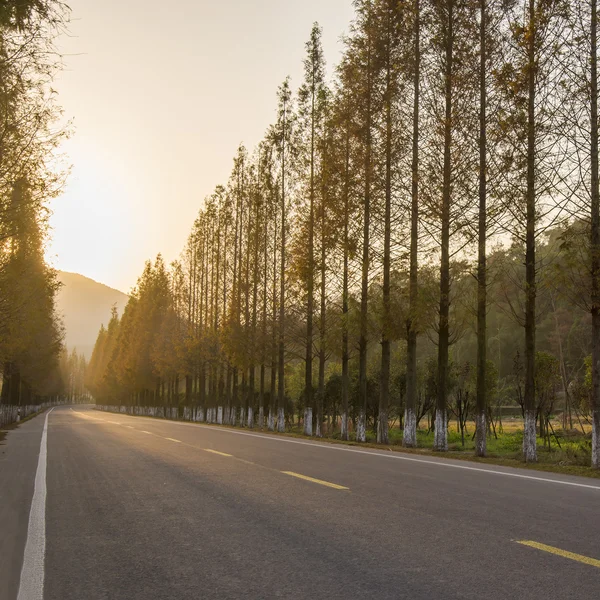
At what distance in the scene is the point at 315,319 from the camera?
117 feet

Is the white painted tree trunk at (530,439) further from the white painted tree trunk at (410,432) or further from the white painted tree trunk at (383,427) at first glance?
the white painted tree trunk at (383,427)

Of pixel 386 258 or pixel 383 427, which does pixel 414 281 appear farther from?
pixel 383 427

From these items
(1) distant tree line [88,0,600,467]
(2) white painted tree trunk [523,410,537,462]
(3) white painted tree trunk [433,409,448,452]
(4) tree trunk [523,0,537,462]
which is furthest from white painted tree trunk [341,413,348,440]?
(2) white painted tree trunk [523,410,537,462]

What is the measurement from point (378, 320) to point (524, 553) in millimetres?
20685

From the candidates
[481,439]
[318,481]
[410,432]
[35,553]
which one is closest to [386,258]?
[410,432]

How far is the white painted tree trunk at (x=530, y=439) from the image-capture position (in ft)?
57.3

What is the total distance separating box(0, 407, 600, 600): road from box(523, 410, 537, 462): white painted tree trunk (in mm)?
5605

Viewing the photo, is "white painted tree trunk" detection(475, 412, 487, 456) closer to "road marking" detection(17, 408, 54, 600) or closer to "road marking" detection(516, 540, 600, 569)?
"road marking" detection(17, 408, 54, 600)

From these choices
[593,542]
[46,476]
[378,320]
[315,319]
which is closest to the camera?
[593,542]

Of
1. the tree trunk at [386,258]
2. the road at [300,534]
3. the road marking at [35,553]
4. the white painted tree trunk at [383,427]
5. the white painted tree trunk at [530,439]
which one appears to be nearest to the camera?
the road at [300,534]

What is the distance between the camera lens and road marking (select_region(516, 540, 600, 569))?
5.29m

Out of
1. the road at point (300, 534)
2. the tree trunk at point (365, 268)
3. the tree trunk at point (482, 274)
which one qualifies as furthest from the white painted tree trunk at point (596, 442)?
the tree trunk at point (365, 268)

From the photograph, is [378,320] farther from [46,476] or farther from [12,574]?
[12,574]

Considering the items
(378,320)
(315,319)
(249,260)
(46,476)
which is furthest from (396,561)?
(249,260)
